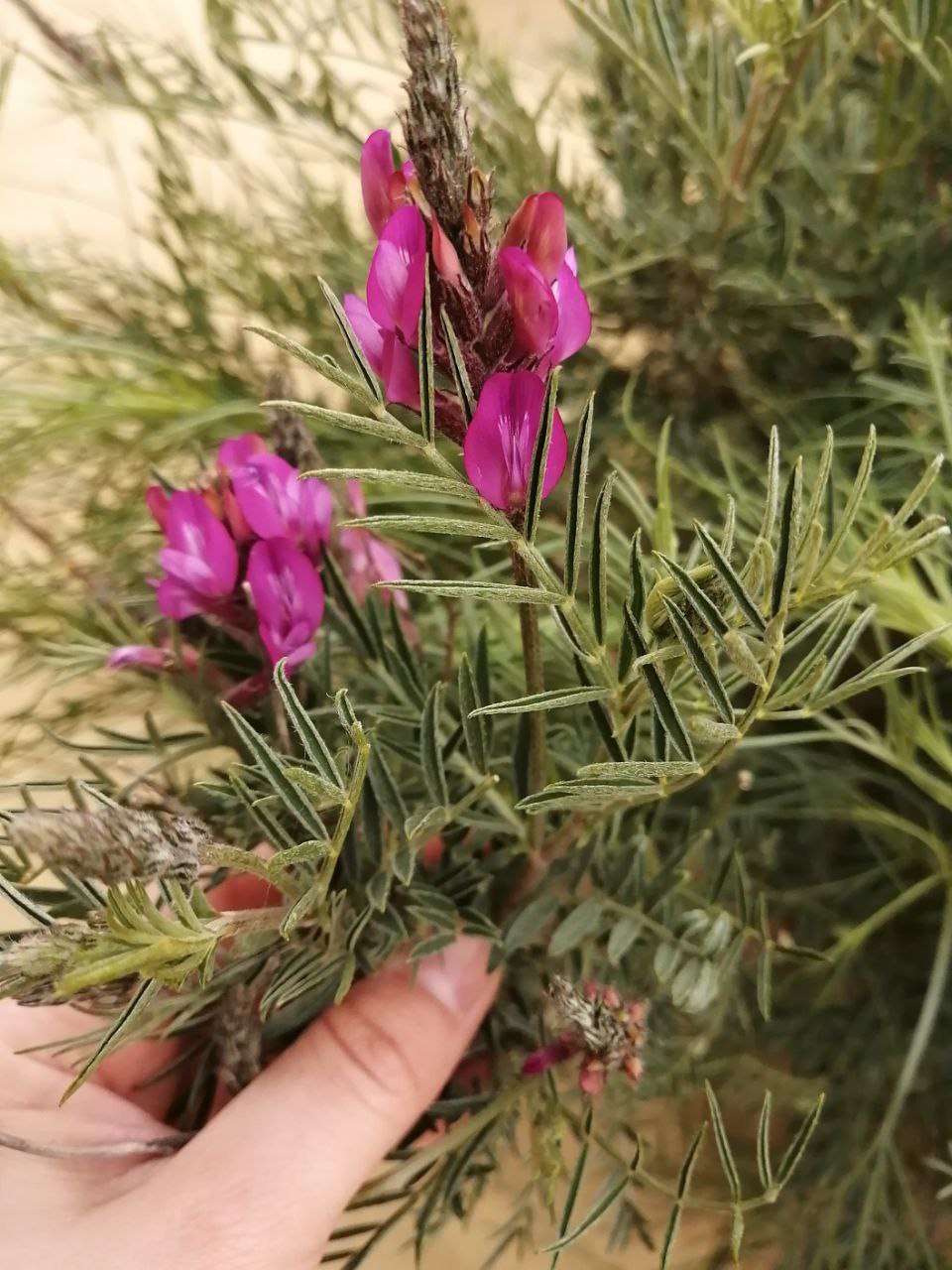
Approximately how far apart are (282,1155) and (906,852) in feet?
0.90

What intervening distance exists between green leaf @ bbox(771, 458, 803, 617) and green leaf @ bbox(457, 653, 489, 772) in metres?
0.08

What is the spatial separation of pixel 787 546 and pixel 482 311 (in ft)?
0.22

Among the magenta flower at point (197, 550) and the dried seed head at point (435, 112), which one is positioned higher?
the dried seed head at point (435, 112)

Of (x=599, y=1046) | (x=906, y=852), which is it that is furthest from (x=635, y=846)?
(x=906, y=852)

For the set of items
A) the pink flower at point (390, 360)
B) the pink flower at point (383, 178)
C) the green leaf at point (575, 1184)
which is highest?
the pink flower at point (383, 178)

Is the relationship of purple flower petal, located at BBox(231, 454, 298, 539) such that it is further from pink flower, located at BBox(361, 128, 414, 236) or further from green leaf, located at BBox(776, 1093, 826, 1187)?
green leaf, located at BBox(776, 1093, 826, 1187)

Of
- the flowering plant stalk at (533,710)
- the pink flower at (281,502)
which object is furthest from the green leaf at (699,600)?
the pink flower at (281,502)

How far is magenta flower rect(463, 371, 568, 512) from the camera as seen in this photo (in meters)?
0.16

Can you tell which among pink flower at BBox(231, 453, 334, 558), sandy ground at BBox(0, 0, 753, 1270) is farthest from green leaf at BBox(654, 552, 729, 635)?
sandy ground at BBox(0, 0, 753, 1270)

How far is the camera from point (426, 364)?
0.16m

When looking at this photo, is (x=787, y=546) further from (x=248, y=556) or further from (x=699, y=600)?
(x=248, y=556)

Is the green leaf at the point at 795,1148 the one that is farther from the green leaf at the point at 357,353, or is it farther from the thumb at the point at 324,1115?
the green leaf at the point at 357,353

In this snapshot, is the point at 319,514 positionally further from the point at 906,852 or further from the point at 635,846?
the point at 906,852

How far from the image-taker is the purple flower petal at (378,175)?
17cm
